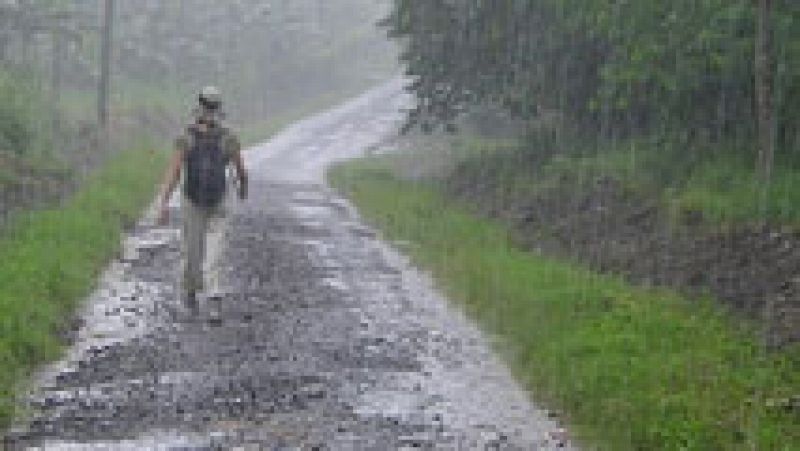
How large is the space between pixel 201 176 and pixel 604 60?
38.5 feet

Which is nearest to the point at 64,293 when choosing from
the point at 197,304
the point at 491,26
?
the point at 197,304

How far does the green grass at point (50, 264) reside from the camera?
1109 centimetres

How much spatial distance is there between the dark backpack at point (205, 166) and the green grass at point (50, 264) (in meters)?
1.86

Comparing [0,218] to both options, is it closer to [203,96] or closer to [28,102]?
[203,96]

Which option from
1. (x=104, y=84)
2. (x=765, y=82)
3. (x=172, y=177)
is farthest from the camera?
(x=104, y=84)

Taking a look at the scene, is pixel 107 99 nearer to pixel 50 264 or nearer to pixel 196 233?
pixel 50 264

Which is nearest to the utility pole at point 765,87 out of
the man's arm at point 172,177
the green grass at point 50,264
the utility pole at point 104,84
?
the man's arm at point 172,177

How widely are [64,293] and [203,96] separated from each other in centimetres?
286

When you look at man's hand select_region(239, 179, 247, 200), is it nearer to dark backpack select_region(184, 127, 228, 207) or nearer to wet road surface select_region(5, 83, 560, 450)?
dark backpack select_region(184, 127, 228, 207)

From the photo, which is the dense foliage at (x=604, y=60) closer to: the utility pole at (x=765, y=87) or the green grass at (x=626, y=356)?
the utility pole at (x=765, y=87)

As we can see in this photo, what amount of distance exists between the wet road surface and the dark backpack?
2.89ft

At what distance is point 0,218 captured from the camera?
20422 mm

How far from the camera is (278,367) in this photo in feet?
35.1

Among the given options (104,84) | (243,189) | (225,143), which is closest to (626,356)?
(243,189)
